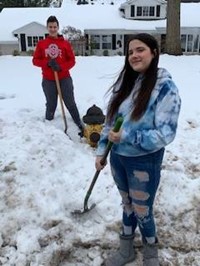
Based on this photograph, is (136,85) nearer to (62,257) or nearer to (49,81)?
(62,257)

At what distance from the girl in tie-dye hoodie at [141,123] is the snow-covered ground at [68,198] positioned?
64 cm

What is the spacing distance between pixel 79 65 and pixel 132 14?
62.5 ft

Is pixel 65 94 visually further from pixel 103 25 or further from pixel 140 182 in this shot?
pixel 103 25

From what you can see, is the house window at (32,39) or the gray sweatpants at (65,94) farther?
the house window at (32,39)

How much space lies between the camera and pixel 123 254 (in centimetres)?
339

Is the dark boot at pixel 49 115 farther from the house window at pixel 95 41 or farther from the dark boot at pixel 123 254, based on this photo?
the house window at pixel 95 41

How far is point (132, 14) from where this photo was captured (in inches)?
1064

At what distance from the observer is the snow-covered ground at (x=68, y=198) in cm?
353

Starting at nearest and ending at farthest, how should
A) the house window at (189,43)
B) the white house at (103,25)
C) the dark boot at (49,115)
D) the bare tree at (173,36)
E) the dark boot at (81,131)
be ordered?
the dark boot at (81,131) → the dark boot at (49,115) → the bare tree at (173,36) → the white house at (103,25) → the house window at (189,43)

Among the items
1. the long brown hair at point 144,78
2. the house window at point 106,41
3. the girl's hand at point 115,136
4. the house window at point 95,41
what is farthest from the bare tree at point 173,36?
the house window at point 106,41

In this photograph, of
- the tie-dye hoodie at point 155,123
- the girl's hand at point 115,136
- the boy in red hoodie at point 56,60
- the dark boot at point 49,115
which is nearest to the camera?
the tie-dye hoodie at point 155,123

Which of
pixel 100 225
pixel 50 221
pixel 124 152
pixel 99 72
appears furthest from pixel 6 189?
pixel 99 72

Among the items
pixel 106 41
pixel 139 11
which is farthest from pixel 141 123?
pixel 139 11

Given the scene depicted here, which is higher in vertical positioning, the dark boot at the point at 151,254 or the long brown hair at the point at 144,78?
the long brown hair at the point at 144,78
